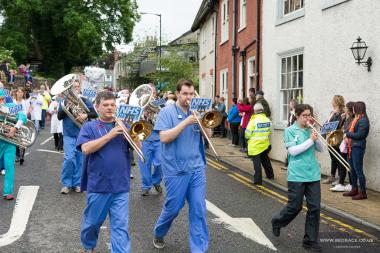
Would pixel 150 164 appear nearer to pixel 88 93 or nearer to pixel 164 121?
pixel 88 93

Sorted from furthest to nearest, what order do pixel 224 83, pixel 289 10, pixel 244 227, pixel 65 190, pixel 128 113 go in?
1. pixel 224 83
2. pixel 289 10
3. pixel 65 190
4. pixel 244 227
5. pixel 128 113

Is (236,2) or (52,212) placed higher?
(236,2)

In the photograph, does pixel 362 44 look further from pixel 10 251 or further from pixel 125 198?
pixel 10 251

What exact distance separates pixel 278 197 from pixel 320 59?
4447 mm

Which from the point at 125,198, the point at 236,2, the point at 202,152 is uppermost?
the point at 236,2

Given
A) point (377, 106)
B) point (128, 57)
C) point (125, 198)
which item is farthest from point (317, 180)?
point (128, 57)

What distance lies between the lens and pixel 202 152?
571 centimetres

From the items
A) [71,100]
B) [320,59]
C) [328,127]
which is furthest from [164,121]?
[320,59]

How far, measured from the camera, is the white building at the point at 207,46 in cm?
2697

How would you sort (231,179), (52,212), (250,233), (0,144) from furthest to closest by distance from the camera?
(231,179) < (0,144) < (52,212) < (250,233)

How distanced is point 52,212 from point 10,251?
1945 mm

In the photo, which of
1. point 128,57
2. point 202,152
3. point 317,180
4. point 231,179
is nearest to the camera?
point 202,152

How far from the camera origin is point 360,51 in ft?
33.5

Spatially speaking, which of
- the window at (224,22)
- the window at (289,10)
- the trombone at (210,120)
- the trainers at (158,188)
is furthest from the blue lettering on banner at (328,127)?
the window at (224,22)
